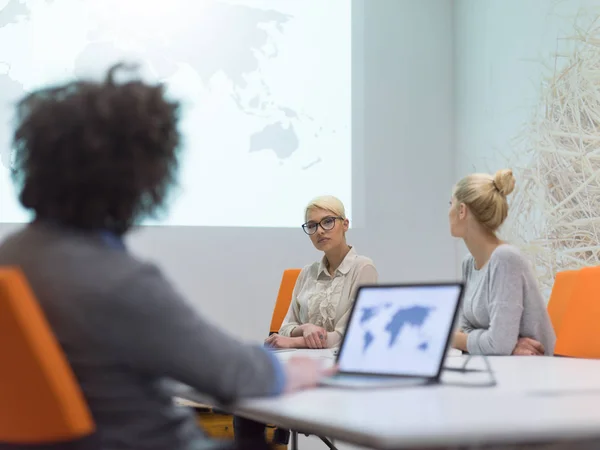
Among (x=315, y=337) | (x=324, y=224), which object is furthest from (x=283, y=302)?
(x=315, y=337)

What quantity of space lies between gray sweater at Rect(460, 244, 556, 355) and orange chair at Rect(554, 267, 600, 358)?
2.5 inches

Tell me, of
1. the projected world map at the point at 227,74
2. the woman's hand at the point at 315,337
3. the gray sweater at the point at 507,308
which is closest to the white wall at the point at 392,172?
the projected world map at the point at 227,74

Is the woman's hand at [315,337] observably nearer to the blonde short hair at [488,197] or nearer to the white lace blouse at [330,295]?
the white lace blouse at [330,295]

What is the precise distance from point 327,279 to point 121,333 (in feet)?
7.48

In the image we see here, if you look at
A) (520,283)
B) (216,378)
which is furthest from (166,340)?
(520,283)

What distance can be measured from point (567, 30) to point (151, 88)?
355 centimetres

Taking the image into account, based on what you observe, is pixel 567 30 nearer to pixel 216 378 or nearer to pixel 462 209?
pixel 462 209

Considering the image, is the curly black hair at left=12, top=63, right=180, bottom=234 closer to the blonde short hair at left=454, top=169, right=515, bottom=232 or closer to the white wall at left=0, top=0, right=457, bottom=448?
the blonde short hair at left=454, top=169, right=515, bottom=232

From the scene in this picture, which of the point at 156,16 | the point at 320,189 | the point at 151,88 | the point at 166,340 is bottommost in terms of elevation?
the point at 320,189

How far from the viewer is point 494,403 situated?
124 centimetres

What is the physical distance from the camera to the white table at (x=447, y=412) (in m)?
1.00

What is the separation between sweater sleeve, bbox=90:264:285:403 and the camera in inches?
41.1

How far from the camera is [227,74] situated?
4594mm

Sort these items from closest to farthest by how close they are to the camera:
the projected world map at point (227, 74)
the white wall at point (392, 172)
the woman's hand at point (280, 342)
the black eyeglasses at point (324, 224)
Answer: the woman's hand at point (280, 342)
the black eyeglasses at point (324, 224)
the projected world map at point (227, 74)
the white wall at point (392, 172)
